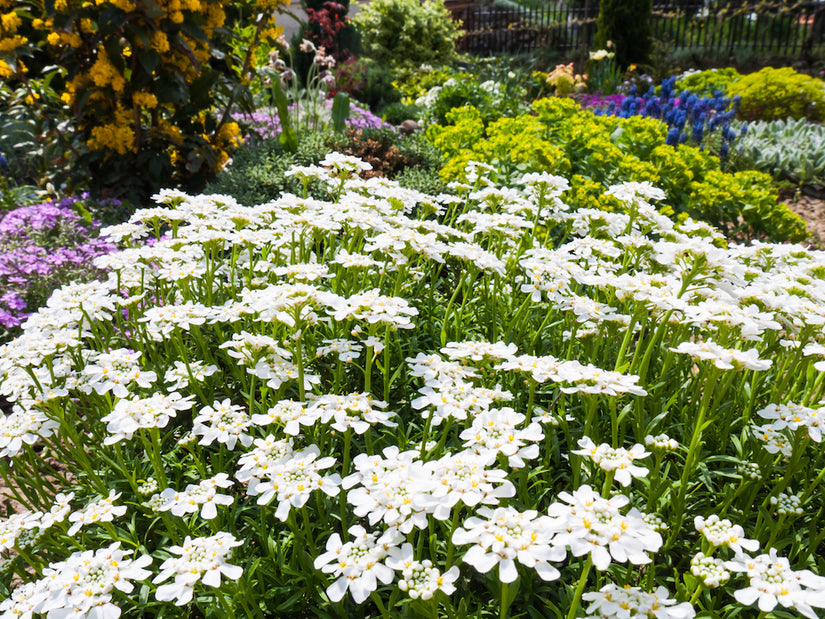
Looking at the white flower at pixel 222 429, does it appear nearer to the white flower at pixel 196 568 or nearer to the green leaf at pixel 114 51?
the white flower at pixel 196 568

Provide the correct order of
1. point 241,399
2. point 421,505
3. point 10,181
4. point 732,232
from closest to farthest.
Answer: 1. point 421,505
2. point 241,399
3. point 732,232
4. point 10,181

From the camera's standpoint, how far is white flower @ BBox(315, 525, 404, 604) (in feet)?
3.75

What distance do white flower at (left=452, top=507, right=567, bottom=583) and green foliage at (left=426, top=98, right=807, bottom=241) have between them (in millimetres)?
3054

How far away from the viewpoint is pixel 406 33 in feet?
42.3

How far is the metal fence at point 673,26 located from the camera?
16672 mm

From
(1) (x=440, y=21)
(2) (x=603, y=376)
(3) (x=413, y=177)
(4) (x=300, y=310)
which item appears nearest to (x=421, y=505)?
(2) (x=603, y=376)

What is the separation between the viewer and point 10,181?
18.5ft

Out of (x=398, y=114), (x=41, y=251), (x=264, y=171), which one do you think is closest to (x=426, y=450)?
(x=41, y=251)

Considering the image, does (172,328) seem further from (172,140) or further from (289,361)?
(172,140)

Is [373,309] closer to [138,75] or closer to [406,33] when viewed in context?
[138,75]

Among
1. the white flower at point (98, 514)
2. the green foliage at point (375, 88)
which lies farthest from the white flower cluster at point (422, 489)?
the green foliage at point (375, 88)

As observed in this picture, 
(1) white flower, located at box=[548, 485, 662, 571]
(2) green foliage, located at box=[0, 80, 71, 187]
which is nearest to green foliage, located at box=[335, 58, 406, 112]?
(2) green foliage, located at box=[0, 80, 71, 187]

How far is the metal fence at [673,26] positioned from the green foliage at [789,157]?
9.51 meters

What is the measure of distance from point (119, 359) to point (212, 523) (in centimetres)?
60
